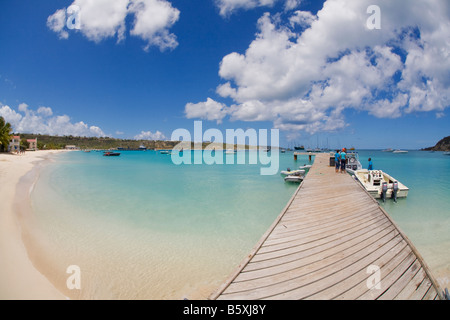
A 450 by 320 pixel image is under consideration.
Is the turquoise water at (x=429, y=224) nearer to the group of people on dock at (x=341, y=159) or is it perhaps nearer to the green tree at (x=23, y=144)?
the group of people on dock at (x=341, y=159)

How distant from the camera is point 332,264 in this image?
4.15 meters

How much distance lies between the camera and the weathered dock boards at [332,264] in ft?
11.3

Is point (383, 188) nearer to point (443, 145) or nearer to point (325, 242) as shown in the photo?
point (325, 242)

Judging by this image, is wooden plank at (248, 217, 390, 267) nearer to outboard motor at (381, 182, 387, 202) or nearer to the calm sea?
the calm sea

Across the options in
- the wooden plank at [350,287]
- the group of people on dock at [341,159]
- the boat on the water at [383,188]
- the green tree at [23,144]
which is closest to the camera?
the wooden plank at [350,287]

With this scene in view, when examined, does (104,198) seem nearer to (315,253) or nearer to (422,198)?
(315,253)

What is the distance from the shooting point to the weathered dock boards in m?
3.44

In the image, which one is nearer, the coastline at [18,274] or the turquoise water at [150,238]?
the coastline at [18,274]

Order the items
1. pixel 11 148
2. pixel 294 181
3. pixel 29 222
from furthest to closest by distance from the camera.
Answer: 1. pixel 11 148
2. pixel 294 181
3. pixel 29 222

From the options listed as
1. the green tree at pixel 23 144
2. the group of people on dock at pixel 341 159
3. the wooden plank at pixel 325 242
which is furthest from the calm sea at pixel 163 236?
the green tree at pixel 23 144
